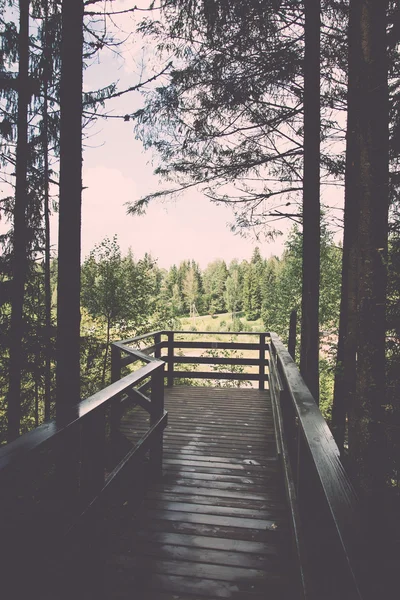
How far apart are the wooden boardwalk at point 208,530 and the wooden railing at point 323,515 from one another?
0.51 metres

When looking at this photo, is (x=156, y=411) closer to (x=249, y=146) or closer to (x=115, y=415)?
(x=115, y=415)

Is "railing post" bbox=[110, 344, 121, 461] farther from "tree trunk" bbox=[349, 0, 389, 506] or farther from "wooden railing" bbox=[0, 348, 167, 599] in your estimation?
"tree trunk" bbox=[349, 0, 389, 506]

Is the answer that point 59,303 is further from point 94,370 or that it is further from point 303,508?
point 94,370

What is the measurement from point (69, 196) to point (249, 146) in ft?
11.8

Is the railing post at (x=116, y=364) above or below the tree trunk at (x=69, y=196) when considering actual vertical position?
below

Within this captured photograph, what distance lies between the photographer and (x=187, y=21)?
16.5ft

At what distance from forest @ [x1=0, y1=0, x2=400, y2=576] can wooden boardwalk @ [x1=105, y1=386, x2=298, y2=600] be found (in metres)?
0.81

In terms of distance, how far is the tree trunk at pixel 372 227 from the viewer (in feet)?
8.71

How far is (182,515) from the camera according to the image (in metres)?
2.71

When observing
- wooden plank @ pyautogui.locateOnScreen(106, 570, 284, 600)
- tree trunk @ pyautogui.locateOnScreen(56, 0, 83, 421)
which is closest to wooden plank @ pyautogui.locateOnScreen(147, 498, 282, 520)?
wooden plank @ pyautogui.locateOnScreen(106, 570, 284, 600)

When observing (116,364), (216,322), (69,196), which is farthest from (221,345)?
(216,322)

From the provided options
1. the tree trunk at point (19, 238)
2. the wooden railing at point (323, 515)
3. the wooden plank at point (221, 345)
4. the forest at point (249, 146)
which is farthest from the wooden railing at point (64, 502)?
the tree trunk at point (19, 238)

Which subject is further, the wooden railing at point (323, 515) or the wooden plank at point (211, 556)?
the wooden plank at point (211, 556)

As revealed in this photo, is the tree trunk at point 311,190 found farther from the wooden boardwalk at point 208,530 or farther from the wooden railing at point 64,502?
the wooden railing at point 64,502
